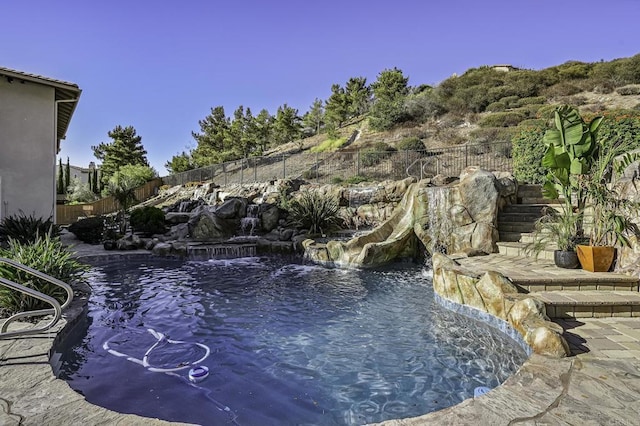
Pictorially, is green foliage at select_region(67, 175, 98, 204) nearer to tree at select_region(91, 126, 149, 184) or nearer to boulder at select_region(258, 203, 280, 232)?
tree at select_region(91, 126, 149, 184)

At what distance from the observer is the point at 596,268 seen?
4.90m

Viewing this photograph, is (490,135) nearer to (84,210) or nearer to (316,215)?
Result: (316,215)

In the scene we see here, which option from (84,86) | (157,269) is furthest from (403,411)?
(84,86)

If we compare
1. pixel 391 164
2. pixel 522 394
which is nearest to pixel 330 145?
pixel 391 164

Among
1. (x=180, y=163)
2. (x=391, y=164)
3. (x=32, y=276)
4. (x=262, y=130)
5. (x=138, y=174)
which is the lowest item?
(x=32, y=276)

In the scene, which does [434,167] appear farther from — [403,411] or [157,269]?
[403,411]

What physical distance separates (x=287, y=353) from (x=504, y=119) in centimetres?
2465

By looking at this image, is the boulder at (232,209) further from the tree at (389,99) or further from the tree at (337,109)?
the tree at (337,109)

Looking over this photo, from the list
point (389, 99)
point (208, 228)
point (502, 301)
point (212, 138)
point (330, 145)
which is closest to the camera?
point (502, 301)

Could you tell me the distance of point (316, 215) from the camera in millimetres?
11859

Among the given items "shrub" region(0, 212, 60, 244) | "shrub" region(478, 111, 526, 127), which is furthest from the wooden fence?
"shrub" region(478, 111, 526, 127)

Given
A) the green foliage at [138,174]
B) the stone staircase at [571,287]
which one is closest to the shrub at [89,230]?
the stone staircase at [571,287]

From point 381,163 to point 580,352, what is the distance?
52.5ft

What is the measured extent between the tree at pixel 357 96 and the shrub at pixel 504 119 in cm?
2014
